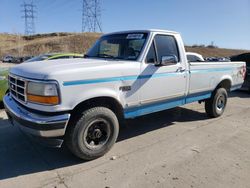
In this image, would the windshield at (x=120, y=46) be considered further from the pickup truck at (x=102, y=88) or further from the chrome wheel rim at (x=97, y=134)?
the chrome wheel rim at (x=97, y=134)

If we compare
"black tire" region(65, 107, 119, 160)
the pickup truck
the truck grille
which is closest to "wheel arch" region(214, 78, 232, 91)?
the pickup truck

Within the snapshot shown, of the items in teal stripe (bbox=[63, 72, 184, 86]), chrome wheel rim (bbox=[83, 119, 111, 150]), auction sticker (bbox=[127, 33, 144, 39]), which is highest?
auction sticker (bbox=[127, 33, 144, 39])

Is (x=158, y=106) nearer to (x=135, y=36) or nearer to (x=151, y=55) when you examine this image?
(x=151, y=55)

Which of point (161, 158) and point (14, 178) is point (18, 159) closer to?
point (14, 178)

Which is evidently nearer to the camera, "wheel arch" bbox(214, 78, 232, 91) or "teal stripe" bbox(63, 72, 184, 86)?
"teal stripe" bbox(63, 72, 184, 86)

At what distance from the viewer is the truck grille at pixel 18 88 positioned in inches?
138

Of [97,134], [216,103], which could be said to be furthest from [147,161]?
[216,103]

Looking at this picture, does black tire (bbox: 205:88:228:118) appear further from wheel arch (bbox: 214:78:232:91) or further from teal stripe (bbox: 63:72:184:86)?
teal stripe (bbox: 63:72:184:86)

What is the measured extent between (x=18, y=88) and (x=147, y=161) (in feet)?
7.45

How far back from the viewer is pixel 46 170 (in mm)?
3547

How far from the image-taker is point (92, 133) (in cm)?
382

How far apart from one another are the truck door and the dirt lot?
2.43 ft

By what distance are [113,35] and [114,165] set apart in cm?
269

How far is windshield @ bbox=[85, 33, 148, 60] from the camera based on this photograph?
14.6 ft
